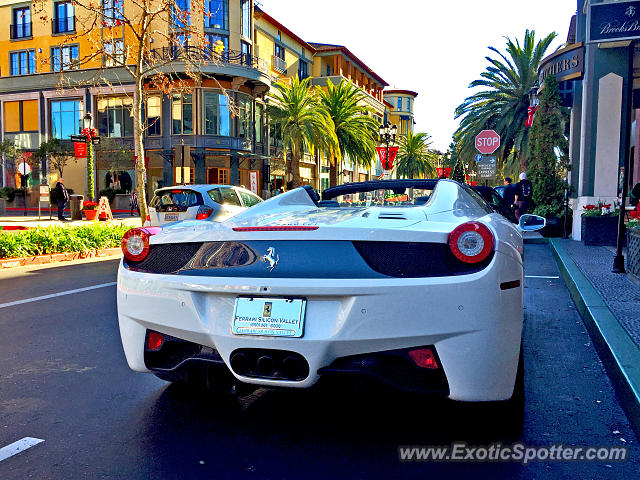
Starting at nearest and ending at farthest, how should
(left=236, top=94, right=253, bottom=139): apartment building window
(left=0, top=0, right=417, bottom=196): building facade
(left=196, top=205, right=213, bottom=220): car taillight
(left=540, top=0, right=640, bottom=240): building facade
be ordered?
1. (left=196, top=205, right=213, bottom=220): car taillight
2. (left=540, top=0, right=640, bottom=240): building facade
3. (left=0, top=0, right=417, bottom=196): building facade
4. (left=236, top=94, right=253, bottom=139): apartment building window

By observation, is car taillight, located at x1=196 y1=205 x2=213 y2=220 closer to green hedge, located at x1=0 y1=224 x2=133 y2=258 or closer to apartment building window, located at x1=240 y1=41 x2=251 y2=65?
green hedge, located at x1=0 y1=224 x2=133 y2=258

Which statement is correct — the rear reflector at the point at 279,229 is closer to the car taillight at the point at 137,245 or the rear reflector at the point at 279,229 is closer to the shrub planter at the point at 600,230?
the car taillight at the point at 137,245

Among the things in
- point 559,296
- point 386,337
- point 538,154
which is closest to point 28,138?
point 538,154

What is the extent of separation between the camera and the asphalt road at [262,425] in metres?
2.75

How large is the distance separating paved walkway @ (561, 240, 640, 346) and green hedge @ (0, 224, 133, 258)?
386 inches

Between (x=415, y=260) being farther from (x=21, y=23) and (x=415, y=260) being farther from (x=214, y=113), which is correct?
(x=21, y=23)

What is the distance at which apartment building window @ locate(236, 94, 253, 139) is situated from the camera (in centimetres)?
4062

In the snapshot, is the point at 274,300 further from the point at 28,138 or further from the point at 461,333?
the point at 28,138

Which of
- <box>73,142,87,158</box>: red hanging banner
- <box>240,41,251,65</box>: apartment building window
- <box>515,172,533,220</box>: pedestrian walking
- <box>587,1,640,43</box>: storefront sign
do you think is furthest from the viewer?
<box>240,41,251,65</box>: apartment building window

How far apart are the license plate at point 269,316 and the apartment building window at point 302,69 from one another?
5327cm

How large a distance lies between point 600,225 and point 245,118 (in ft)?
105

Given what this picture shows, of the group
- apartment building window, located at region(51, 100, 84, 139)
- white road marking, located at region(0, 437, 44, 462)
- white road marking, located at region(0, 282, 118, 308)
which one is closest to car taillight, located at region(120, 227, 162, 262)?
white road marking, located at region(0, 437, 44, 462)

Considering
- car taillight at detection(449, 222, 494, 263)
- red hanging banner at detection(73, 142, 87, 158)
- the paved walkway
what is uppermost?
red hanging banner at detection(73, 142, 87, 158)

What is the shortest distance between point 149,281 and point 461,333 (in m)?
1.61
